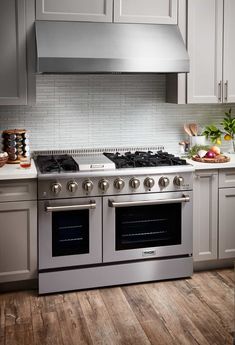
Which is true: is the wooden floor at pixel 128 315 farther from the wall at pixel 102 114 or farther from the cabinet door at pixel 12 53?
the cabinet door at pixel 12 53

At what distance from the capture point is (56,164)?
3.71m

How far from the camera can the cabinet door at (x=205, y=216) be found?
12.9 ft

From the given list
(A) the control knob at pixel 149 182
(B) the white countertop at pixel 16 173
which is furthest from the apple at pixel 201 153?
(B) the white countertop at pixel 16 173

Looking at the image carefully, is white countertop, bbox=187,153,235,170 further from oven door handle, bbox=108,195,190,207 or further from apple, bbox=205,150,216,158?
oven door handle, bbox=108,195,190,207

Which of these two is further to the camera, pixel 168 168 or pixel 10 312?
pixel 168 168

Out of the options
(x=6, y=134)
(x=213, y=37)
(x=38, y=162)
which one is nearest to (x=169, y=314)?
(x=38, y=162)

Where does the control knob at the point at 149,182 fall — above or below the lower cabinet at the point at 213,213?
above

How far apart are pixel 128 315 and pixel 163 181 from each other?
101cm

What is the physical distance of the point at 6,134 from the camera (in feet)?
12.7

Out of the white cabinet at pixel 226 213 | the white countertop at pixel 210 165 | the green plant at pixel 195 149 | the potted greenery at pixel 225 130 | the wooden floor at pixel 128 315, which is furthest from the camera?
the potted greenery at pixel 225 130

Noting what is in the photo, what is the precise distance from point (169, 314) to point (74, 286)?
2.51 ft

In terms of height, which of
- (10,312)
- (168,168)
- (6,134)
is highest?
(6,134)

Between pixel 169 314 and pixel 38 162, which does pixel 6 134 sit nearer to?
pixel 38 162

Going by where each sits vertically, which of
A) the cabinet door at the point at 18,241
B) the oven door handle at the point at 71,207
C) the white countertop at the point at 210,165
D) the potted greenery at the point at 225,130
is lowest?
the cabinet door at the point at 18,241
